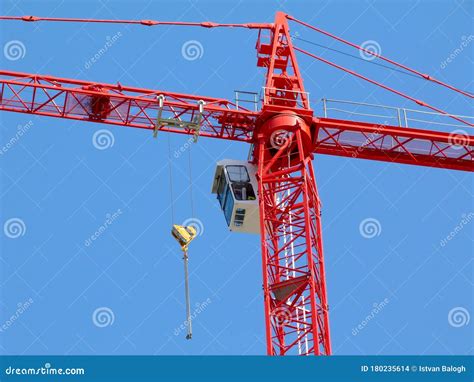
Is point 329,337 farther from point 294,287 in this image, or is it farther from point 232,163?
point 232,163

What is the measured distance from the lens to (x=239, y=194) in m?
35.5

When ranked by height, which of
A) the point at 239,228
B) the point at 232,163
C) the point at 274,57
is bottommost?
the point at 239,228

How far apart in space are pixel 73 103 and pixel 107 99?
3.63ft

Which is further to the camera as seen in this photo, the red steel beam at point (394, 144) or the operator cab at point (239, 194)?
the red steel beam at point (394, 144)

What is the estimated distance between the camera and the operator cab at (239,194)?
116 feet

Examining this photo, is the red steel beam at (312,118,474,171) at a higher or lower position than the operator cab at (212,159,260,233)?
higher

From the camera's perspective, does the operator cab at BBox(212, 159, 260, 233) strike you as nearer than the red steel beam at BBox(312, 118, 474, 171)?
Yes

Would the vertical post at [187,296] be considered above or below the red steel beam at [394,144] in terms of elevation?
below

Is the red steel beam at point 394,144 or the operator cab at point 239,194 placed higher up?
the red steel beam at point 394,144

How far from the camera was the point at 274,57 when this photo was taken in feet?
125

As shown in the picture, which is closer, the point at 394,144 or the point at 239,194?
the point at 239,194

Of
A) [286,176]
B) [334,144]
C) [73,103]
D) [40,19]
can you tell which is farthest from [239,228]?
[40,19]

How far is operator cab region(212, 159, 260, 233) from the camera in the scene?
35.2 meters

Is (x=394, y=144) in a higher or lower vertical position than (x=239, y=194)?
higher
